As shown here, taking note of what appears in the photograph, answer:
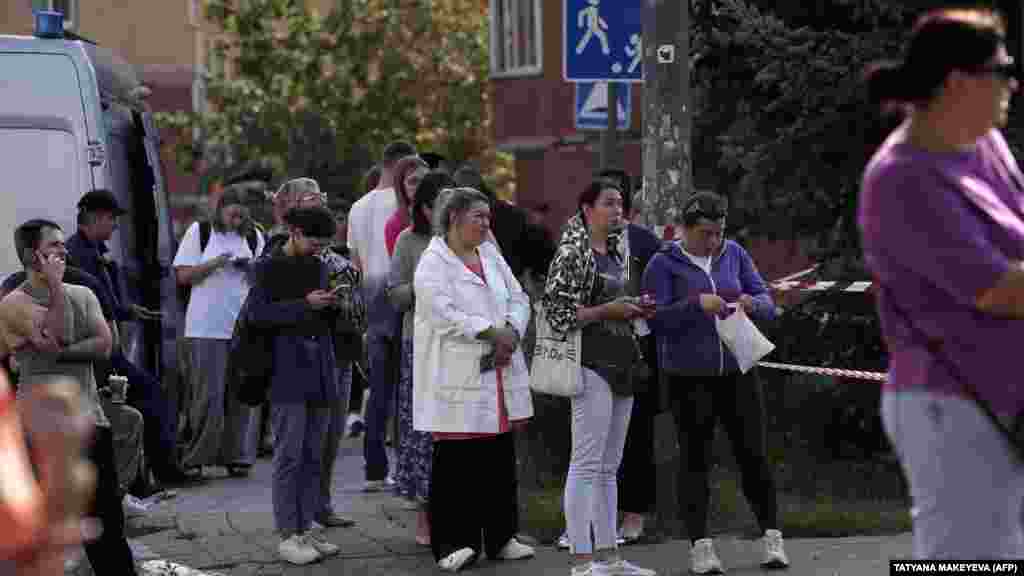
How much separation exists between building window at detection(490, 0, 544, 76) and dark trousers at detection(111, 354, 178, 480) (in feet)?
70.5

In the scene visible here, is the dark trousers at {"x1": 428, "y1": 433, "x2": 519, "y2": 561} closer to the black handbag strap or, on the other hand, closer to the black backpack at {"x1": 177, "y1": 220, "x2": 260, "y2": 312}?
the black backpack at {"x1": 177, "y1": 220, "x2": 260, "y2": 312}

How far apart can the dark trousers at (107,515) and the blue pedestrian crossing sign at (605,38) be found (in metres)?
4.79

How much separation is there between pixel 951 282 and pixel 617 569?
182 inches

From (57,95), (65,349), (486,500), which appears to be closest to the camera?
(65,349)

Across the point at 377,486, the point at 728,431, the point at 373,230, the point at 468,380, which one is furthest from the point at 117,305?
the point at 728,431

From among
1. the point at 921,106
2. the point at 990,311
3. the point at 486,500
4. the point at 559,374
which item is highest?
the point at 921,106

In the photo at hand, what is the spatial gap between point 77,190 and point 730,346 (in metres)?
4.00

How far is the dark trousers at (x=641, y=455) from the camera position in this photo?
1065 centimetres

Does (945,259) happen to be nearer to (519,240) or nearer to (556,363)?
(556,363)

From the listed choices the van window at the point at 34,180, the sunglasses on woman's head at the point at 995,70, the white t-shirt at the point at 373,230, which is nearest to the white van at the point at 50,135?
the van window at the point at 34,180

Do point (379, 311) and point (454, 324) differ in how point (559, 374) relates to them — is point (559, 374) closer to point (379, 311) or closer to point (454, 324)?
point (454, 324)

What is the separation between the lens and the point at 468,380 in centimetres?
965

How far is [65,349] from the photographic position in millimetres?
8742

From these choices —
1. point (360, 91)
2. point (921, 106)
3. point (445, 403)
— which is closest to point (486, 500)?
point (445, 403)
